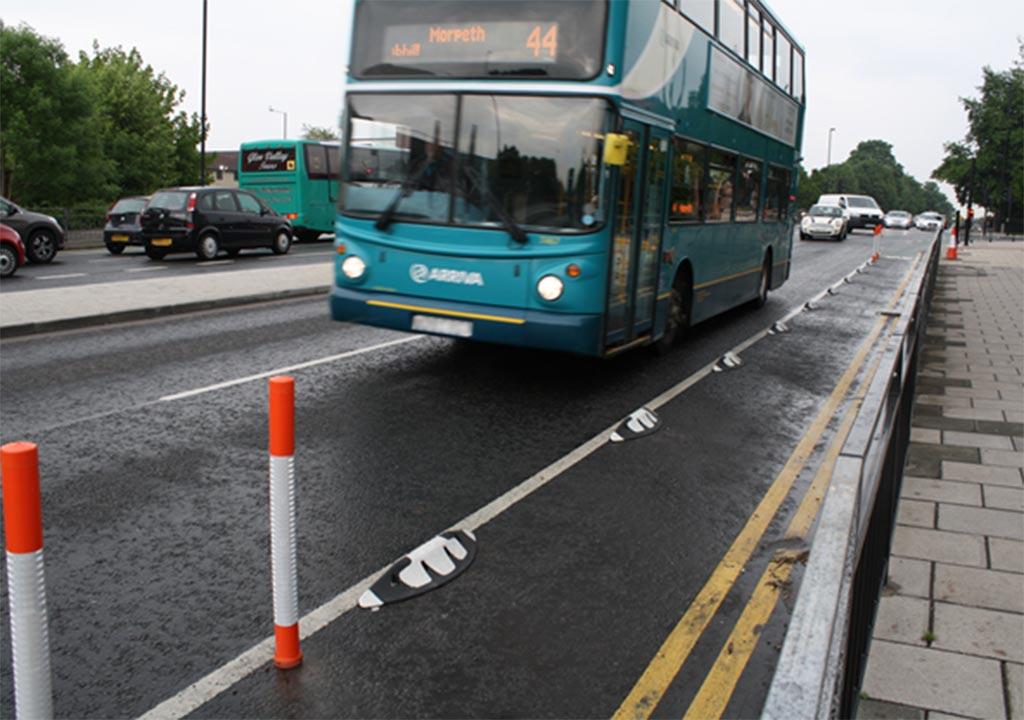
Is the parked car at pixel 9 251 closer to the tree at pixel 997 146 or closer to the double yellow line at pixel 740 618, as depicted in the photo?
the double yellow line at pixel 740 618

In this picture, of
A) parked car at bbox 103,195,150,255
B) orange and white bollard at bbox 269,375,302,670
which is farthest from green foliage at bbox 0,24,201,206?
orange and white bollard at bbox 269,375,302,670

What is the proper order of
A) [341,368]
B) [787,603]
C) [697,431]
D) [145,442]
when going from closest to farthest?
[787,603] < [145,442] < [697,431] < [341,368]

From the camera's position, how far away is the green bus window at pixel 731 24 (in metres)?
10.7

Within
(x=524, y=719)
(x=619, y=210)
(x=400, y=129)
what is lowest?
(x=524, y=719)

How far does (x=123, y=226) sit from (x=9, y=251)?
6933 mm

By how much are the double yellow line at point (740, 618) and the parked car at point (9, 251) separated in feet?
55.3

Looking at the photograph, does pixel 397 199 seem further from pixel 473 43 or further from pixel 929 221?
pixel 929 221

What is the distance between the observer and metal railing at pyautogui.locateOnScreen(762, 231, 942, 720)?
1.86 m

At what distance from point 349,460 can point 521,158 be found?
3.01 m

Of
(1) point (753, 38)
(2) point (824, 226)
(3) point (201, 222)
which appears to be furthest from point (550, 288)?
(2) point (824, 226)

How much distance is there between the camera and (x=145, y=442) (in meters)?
6.29

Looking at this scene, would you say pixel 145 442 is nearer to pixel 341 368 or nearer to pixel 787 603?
pixel 341 368

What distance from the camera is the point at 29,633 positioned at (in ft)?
8.18

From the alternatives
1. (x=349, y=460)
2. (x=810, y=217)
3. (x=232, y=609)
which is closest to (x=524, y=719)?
(x=232, y=609)
